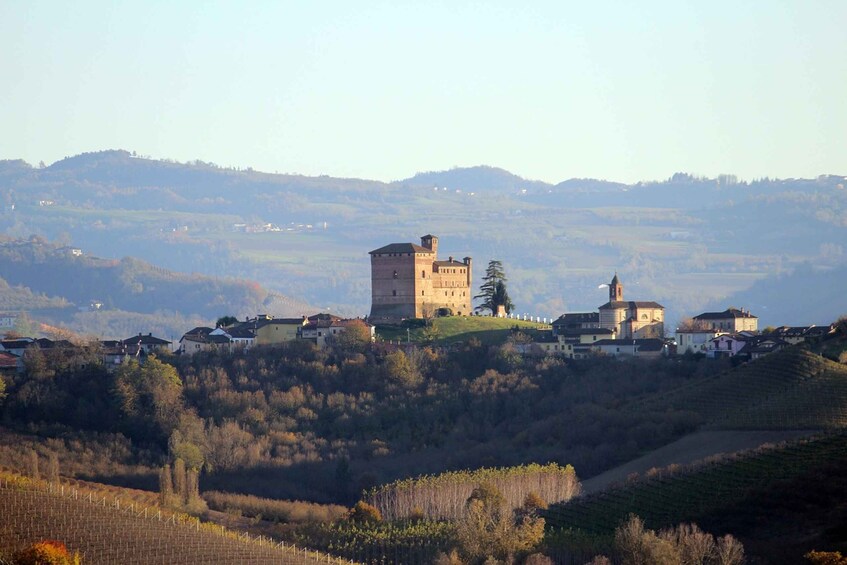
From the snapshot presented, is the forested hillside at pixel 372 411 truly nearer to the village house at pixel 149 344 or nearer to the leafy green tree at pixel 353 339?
the leafy green tree at pixel 353 339

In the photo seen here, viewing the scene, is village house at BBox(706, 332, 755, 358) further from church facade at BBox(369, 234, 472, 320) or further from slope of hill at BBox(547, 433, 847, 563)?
slope of hill at BBox(547, 433, 847, 563)

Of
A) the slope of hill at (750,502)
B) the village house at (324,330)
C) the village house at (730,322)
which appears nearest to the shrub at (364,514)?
the slope of hill at (750,502)

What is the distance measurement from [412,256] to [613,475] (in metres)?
27.4

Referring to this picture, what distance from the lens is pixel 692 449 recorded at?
69.9 m

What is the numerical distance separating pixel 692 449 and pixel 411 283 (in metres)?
29.1

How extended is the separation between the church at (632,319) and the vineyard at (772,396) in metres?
13.1

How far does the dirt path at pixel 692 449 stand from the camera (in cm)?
6681

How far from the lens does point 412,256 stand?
95688mm

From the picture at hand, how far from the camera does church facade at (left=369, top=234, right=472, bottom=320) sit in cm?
9594

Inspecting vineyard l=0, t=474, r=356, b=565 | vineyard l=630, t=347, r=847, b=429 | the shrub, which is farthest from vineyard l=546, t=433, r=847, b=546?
vineyard l=0, t=474, r=356, b=565

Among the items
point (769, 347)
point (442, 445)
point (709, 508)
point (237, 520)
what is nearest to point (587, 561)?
point (709, 508)

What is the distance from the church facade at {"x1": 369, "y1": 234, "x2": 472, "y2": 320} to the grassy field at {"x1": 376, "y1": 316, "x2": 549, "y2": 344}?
5.76ft

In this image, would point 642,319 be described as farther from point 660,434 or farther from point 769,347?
point 660,434

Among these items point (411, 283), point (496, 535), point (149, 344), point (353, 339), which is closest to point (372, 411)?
point (353, 339)
